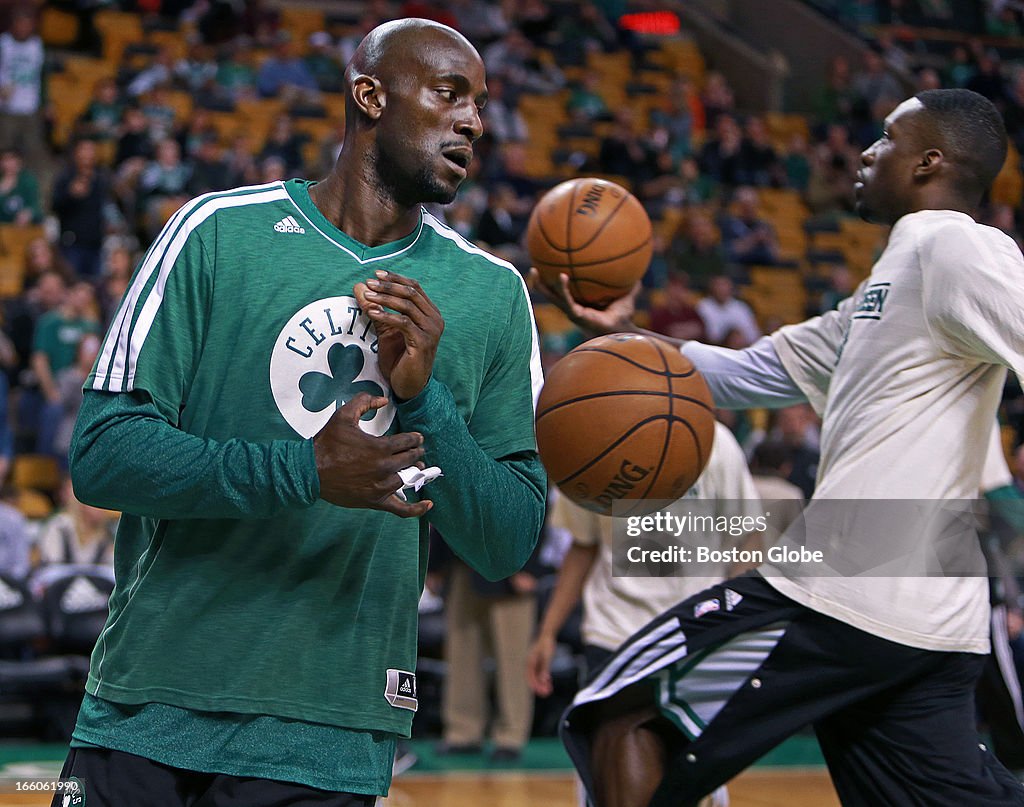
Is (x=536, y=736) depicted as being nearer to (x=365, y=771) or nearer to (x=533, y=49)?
(x=365, y=771)

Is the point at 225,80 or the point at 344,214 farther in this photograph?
the point at 225,80

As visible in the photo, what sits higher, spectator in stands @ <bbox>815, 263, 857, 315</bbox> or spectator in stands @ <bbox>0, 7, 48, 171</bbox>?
spectator in stands @ <bbox>0, 7, 48, 171</bbox>

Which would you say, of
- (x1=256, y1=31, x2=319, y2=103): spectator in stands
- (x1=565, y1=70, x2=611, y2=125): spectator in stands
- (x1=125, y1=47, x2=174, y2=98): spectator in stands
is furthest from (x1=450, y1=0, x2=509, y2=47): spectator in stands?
(x1=125, y1=47, x2=174, y2=98): spectator in stands

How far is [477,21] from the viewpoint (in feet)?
57.2

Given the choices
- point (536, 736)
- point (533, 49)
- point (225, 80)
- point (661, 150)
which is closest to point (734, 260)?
point (661, 150)

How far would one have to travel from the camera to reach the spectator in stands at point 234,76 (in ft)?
48.5

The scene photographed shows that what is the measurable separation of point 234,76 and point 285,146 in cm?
222

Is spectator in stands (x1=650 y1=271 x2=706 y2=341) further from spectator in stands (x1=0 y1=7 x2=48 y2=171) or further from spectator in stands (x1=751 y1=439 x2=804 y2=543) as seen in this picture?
spectator in stands (x1=0 y1=7 x2=48 y2=171)

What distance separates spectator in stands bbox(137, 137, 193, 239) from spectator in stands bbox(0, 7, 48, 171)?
206cm

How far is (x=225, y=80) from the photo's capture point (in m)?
15.1

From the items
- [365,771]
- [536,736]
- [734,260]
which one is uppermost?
[734,260]

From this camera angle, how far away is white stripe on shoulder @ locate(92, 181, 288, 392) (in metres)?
2.29

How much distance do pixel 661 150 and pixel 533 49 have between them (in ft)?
9.36

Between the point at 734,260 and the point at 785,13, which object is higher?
the point at 785,13
